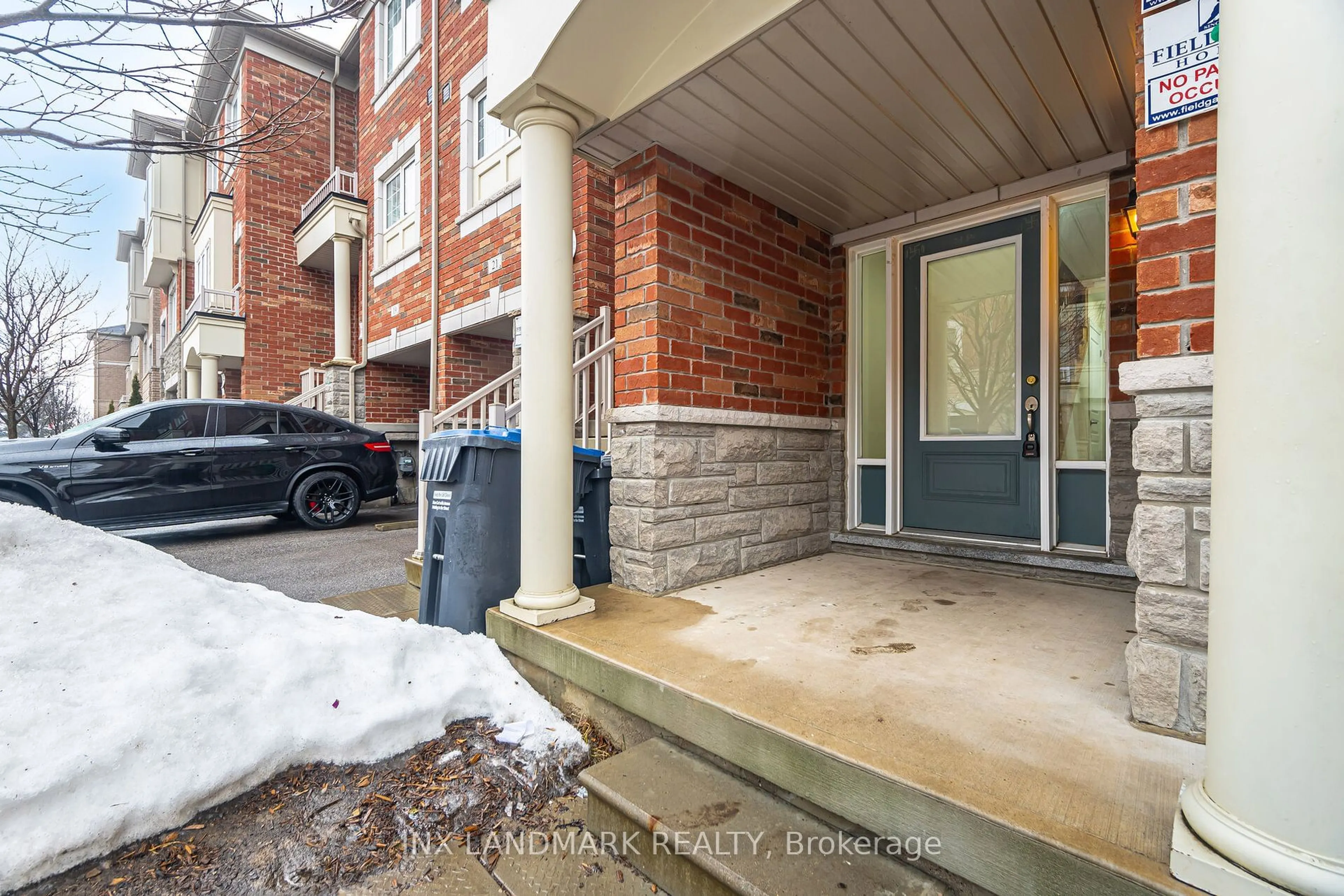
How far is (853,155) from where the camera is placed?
305 cm

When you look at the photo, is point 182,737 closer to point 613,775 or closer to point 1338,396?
point 613,775

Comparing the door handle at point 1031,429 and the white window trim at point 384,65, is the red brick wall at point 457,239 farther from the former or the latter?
the door handle at point 1031,429

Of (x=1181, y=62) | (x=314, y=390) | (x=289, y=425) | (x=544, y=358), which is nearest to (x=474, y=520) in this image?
(x=544, y=358)

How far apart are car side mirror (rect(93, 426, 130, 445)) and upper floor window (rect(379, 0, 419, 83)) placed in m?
5.70

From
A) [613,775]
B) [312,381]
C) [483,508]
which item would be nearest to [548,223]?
[483,508]

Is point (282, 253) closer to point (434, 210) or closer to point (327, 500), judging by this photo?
point (434, 210)

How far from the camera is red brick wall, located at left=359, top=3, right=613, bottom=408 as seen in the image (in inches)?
197

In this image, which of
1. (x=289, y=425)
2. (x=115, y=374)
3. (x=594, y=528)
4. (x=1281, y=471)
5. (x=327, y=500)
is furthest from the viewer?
(x=115, y=374)

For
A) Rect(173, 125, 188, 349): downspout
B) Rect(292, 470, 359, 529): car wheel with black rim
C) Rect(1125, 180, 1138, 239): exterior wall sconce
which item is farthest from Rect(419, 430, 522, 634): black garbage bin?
Rect(173, 125, 188, 349): downspout

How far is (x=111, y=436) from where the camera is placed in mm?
5074

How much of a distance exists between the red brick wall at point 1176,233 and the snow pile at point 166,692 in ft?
7.20

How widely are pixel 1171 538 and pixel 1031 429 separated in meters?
Answer: 2.09

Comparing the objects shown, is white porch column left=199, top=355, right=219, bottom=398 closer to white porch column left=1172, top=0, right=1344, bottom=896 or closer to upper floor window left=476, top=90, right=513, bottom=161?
upper floor window left=476, top=90, right=513, bottom=161

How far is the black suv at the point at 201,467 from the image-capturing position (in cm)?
484
